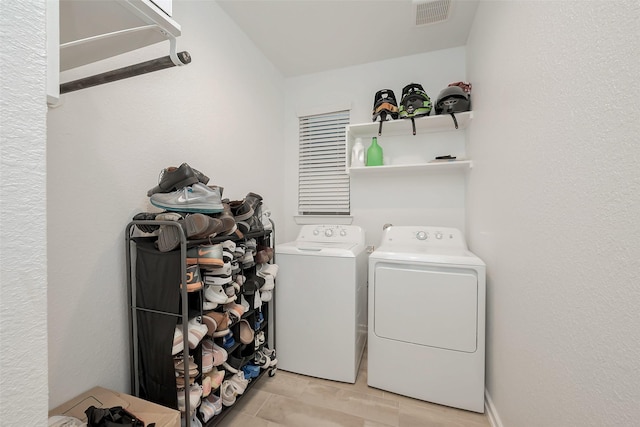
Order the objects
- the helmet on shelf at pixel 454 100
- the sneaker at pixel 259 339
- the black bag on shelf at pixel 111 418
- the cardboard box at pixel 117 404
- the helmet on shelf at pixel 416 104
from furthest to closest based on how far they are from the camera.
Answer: the helmet on shelf at pixel 416 104
the helmet on shelf at pixel 454 100
the sneaker at pixel 259 339
the cardboard box at pixel 117 404
the black bag on shelf at pixel 111 418

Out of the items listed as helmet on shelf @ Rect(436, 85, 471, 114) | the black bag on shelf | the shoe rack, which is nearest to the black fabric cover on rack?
the shoe rack

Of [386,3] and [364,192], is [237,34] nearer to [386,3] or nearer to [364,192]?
[386,3]

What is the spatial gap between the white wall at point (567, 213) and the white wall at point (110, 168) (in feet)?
5.09

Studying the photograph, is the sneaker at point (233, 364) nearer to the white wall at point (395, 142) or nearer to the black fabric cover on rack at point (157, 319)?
the black fabric cover on rack at point (157, 319)

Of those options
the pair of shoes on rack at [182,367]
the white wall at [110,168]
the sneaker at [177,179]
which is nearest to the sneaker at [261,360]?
the pair of shoes on rack at [182,367]

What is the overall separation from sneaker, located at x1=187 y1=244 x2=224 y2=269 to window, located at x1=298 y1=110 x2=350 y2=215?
60.2 inches

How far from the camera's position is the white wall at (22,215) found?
37 cm

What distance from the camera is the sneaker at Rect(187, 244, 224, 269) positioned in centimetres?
108

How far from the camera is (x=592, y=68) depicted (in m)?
0.65

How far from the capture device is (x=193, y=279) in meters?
1.05

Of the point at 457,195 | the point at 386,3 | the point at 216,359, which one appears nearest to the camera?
the point at 216,359

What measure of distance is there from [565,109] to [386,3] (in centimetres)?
149

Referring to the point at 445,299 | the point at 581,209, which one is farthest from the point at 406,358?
the point at 581,209

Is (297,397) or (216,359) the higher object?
(216,359)
